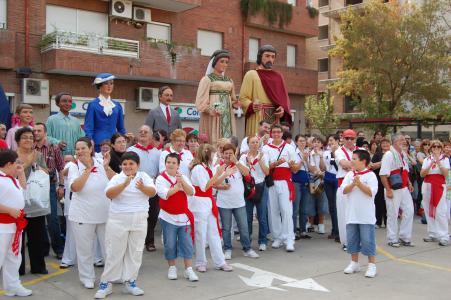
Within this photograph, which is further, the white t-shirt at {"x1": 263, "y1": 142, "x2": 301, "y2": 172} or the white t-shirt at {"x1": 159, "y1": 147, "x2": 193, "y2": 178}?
the white t-shirt at {"x1": 263, "y1": 142, "x2": 301, "y2": 172}

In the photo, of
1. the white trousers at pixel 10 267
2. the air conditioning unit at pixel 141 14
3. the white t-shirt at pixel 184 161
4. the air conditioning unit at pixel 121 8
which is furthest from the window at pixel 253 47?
the white trousers at pixel 10 267

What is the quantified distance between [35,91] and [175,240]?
43.4 feet

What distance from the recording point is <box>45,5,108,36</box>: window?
698 inches

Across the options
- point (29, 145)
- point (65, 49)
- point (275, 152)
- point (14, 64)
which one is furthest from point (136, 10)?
point (29, 145)

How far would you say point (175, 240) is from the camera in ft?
19.4

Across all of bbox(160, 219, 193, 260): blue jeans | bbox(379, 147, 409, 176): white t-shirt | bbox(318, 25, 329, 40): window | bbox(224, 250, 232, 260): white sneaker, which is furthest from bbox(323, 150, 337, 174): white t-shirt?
bbox(318, 25, 329, 40): window

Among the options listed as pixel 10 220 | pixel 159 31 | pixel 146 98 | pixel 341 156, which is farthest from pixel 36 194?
pixel 159 31

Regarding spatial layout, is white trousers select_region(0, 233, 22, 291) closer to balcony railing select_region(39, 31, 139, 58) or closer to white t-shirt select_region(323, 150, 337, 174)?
white t-shirt select_region(323, 150, 337, 174)

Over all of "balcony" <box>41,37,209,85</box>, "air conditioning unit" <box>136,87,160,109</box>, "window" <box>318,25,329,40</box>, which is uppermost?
"window" <box>318,25,329,40</box>

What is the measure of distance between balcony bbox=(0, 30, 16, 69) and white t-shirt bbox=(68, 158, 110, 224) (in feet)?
40.3

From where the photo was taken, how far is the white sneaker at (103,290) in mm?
5121

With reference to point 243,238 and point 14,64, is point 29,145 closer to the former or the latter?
point 243,238

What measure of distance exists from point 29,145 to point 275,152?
3.53 metres

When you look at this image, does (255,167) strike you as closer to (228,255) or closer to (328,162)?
(228,255)
